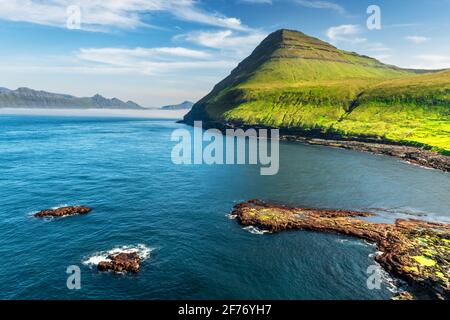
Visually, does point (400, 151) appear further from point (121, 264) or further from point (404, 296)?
point (121, 264)

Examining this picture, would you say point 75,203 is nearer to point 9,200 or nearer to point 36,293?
point 9,200

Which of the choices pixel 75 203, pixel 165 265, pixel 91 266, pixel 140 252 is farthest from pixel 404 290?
pixel 75 203

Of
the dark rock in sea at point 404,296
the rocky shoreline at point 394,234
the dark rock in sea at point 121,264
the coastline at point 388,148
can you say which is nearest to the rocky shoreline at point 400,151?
the coastline at point 388,148

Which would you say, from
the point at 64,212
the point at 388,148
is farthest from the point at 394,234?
the point at 388,148

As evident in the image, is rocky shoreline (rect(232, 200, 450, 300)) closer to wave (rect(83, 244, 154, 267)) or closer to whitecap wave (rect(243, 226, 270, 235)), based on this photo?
whitecap wave (rect(243, 226, 270, 235))

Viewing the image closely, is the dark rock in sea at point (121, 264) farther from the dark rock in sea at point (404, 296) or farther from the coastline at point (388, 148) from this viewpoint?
the coastline at point (388, 148)

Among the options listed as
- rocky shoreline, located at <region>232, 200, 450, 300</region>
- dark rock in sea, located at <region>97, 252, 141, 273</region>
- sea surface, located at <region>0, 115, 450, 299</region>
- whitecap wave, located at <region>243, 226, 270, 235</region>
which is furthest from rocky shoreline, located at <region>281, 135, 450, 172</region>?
dark rock in sea, located at <region>97, 252, 141, 273</region>
